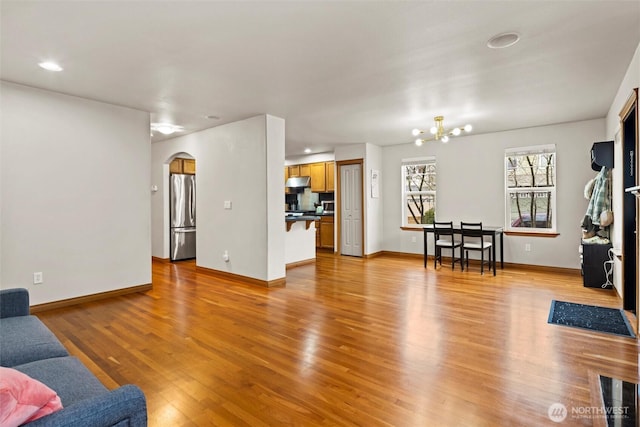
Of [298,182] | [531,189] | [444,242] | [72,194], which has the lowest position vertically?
[444,242]

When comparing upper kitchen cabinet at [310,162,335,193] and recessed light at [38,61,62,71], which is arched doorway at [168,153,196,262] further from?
recessed light at [38,61,62,71]

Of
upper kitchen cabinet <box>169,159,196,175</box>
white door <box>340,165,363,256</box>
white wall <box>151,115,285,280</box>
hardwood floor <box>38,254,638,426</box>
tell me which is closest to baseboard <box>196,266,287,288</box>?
white wall <box>151,115,285,280</box>

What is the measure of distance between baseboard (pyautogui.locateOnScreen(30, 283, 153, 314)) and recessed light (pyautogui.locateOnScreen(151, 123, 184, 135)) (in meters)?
2.45

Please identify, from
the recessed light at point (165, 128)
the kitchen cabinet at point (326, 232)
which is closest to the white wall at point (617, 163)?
the kitchen cabinet at point (326, 232)

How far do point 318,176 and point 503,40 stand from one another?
247 inches

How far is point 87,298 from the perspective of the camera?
4.09 metres

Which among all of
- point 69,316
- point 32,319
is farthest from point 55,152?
point 32,319

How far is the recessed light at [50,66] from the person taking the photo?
304 centimetres

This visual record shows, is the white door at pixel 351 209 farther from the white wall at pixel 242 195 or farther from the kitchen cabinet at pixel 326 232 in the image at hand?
the white wall at pixel 242 195

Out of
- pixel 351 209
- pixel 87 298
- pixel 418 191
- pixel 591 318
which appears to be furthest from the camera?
pixel 351 209

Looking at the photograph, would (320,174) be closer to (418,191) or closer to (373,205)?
(373,205)

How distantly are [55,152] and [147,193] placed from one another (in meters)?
1.10

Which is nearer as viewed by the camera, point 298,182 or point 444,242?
point 444,242
